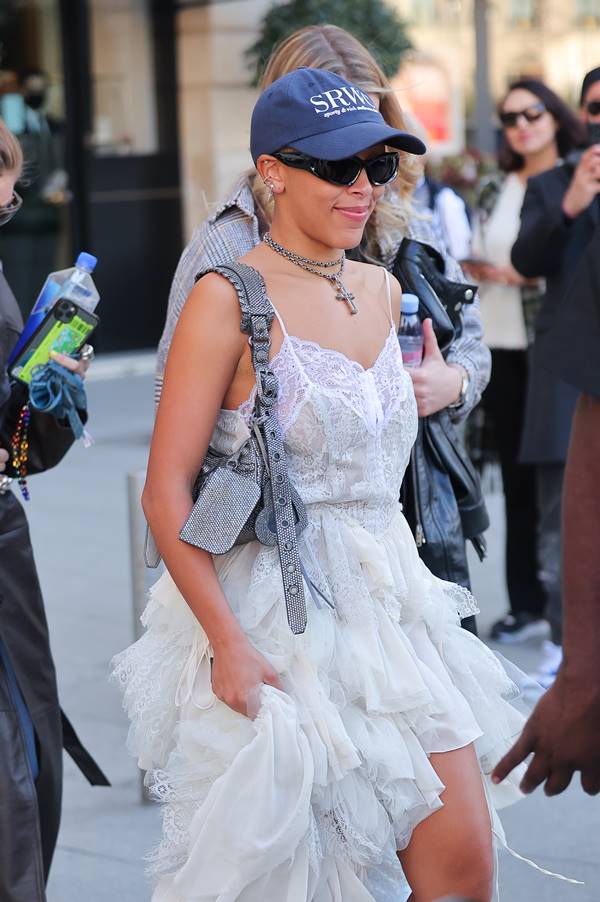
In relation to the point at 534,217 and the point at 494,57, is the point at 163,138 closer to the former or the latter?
the point at 494,57

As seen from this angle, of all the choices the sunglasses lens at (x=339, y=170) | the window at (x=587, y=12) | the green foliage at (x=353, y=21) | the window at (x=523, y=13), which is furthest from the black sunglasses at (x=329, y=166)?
the window at (x=587, y=12)

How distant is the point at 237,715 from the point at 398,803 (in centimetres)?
34

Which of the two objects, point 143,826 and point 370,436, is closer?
point 370,436

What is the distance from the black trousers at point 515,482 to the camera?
629 centimetres

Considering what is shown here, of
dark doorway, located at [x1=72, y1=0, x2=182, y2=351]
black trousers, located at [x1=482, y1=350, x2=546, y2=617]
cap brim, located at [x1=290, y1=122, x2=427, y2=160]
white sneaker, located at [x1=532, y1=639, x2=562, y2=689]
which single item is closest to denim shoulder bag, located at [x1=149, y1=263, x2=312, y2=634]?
cap brim, located at [x1=290, y1=122, x2=427, y2=160]

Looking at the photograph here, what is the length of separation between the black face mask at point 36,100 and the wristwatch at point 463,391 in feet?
29.9

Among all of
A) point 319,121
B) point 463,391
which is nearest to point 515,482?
point 463,391

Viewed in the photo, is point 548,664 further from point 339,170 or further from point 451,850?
point 339,170

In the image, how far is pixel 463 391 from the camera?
3.63m

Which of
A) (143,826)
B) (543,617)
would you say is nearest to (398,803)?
(143,826)

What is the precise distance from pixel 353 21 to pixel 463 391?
8.41 metres

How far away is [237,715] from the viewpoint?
9.00 ft

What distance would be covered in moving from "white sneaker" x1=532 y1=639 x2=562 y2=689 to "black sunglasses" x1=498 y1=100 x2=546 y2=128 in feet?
7.21

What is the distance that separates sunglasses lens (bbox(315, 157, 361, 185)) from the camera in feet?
9.35
